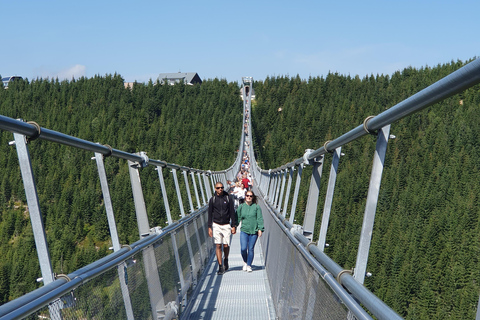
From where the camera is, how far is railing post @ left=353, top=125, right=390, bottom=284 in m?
2.24

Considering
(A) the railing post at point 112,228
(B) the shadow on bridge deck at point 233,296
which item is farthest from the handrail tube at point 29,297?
(B) the shadow on bridge deck at point 233,296

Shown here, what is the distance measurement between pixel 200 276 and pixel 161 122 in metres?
133

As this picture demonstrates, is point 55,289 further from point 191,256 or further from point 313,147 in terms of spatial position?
point 313,147

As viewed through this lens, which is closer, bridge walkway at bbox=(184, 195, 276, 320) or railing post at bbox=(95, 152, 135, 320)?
railing post at bbox=(95, 152, 135, 320)

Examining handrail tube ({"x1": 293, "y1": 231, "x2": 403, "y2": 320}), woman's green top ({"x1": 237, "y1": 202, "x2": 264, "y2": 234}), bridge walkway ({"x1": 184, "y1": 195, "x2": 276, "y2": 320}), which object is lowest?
bridge walkway ({"x1": 184, "y1": 195, "x2": 276, "y2": 320})

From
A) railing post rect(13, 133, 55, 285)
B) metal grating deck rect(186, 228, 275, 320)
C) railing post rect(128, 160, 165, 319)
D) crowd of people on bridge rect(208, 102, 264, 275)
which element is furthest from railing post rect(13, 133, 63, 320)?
crowd of people on bridge rect(208, 102, 264, 275)

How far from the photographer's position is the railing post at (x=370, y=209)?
2236 mm

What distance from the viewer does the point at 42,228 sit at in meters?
2.25

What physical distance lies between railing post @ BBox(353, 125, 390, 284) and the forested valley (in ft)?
51.5

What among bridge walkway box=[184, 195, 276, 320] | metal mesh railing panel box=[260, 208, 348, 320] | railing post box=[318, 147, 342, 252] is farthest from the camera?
bridge walkway box=[184, 195, 276, 320]

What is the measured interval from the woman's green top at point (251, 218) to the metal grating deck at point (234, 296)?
60 centimetres

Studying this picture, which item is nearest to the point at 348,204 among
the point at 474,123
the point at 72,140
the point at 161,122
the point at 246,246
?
the point at 474,123

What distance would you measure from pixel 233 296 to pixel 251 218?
5.34 feet

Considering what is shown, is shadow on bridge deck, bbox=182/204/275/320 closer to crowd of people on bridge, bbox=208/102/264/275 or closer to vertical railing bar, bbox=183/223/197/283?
vertical railing bar, bbox=183/223/197/283
